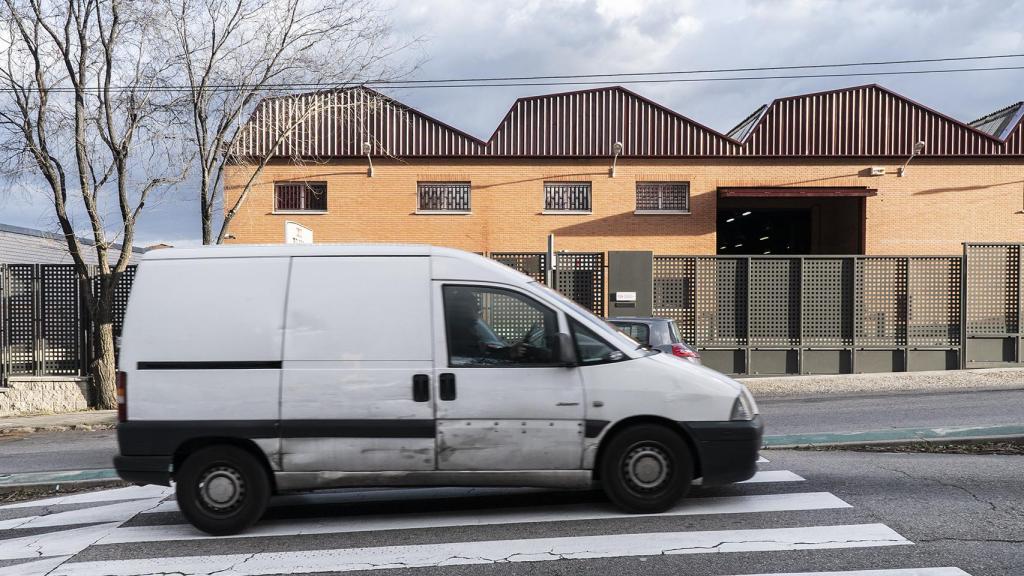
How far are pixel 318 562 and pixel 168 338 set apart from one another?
6.63 ft

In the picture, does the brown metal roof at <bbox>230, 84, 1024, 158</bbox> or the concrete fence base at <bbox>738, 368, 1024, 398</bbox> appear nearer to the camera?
the concrete fence base at <bbox>738, 368, 1024, 398</bbox>

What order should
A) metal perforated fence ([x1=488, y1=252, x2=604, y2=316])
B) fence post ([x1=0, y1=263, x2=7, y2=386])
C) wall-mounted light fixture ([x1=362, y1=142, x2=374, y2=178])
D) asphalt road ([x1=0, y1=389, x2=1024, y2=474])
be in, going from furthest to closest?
wall-mounted light fixture ([x1=362, y1=142, x2=374, y2=178]) < metal perforated fence ([x1=488, y1=252, x2=604, y2=316]) < fence post ([x1=0, y1=263, x2=7, y2=386]) < asphalt road ([x1=0, y1=389, x2=1024, y2=474])

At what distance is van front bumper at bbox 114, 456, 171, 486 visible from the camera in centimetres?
517

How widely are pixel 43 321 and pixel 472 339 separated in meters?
13.3

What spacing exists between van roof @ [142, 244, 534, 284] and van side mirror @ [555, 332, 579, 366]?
0.56 m

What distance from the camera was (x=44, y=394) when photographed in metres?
14.2

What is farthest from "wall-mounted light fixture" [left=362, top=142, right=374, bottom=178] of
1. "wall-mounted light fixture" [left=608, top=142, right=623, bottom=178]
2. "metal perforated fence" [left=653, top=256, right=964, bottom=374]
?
"metal perforated fence" [left=653, top=256, right=964, bottom=374]

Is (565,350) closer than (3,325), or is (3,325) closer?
A: (565,350)

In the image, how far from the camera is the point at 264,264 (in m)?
5.33

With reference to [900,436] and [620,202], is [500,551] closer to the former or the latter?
[900,436]

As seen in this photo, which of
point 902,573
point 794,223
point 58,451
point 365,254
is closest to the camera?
point 902,573

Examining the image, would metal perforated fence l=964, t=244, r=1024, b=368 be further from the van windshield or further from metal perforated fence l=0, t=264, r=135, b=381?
metal perforated fence l=0, t=264, r=135, b=381

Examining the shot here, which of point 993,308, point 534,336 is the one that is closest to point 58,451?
point 534,336

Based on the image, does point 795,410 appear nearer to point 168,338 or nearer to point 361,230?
point 168,338
